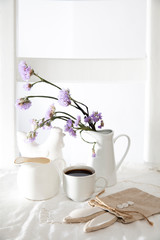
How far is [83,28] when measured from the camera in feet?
6.43

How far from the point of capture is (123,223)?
72 centimetres

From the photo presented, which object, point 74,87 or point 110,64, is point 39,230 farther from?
point 74,87

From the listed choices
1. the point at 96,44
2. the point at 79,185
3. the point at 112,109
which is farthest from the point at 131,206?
the point at 96,44

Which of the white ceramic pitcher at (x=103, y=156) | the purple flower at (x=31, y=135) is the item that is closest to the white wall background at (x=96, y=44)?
the white ceramic pitcher at (x=103, y=156)

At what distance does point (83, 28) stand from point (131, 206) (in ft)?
4.60

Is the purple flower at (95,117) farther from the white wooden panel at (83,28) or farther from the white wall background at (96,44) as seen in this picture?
the white wooden panel at (83,28)

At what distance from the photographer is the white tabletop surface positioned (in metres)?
0.67

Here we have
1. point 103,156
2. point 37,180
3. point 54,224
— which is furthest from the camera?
point 103,156

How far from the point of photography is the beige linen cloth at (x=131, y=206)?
0.73m

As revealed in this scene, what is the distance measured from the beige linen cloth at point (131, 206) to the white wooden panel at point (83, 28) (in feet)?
3.90

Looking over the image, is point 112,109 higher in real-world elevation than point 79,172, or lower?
higher

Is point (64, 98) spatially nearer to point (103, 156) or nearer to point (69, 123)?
point (69, 123)

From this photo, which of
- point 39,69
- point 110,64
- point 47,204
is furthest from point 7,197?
point 110,64

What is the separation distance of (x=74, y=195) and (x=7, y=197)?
0.59 feet
